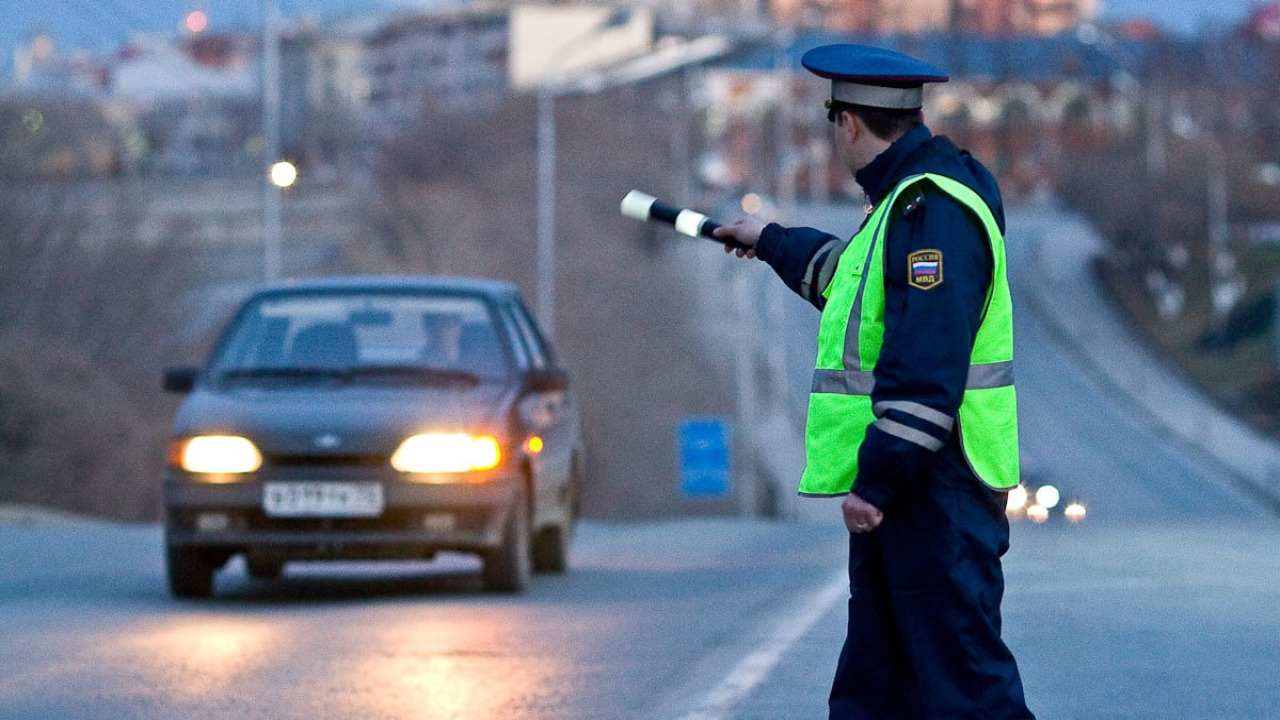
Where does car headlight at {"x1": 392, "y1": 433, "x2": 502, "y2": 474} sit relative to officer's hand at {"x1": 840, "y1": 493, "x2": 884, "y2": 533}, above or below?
below

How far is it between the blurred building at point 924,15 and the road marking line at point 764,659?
146 metres

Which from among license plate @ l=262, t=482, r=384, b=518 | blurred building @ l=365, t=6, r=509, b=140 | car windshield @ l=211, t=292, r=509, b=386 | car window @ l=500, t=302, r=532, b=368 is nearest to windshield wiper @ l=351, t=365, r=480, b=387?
car windshield @ l=211, t=292, r=509, b=386

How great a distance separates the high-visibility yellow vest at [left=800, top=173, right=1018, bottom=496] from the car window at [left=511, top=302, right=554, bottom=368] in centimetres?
839

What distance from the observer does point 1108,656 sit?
29.4 feet

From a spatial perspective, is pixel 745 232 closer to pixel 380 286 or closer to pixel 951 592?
pixel 951 592

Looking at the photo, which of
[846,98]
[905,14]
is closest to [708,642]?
[846,98]

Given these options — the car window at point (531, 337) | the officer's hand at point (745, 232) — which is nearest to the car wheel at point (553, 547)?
the car window at point (531, 337)

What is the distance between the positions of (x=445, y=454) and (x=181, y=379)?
1.74 metres

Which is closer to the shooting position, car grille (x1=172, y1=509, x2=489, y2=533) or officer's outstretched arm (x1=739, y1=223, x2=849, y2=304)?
officer's outstretched arm (x1=739, y1=223, x2=849, y2=304)

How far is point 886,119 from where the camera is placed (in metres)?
5.25

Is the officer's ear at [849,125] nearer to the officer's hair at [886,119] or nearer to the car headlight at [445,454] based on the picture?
the officer's hair at [886,119]

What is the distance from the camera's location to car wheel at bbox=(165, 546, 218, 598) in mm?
11820

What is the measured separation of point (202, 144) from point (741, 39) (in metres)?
45.9

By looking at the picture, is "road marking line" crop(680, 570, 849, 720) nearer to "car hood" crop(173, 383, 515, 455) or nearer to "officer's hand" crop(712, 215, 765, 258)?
"car hood" crop(173, 383, 515, 455)
